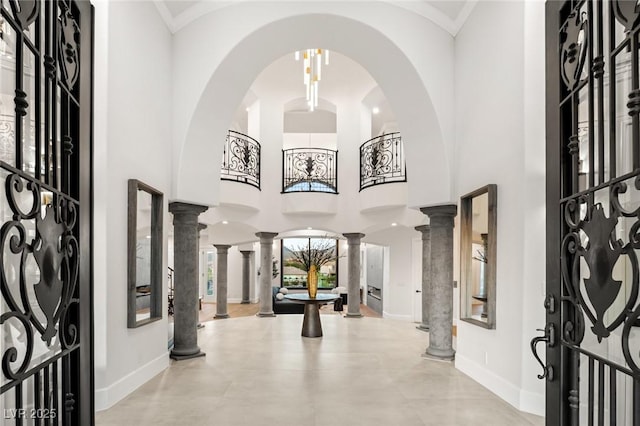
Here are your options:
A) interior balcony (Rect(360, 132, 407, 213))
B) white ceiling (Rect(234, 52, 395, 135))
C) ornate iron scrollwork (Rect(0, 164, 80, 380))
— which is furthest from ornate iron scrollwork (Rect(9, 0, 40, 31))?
white ceiling (Rect(234, 52, 395, 135))

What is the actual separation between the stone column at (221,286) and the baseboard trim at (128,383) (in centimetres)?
670

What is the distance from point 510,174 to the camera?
4.39m

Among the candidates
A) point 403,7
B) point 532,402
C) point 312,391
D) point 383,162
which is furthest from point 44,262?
point 383,162

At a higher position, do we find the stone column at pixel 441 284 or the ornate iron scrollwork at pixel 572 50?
the ornate iron scrollwork at pixel 572 50

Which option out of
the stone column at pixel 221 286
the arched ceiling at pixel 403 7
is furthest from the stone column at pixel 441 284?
the stone column at pixel 221 286

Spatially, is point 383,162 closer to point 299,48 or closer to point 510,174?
point 299,48

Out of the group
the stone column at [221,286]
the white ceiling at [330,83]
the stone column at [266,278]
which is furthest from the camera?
the stone column at [221,286]

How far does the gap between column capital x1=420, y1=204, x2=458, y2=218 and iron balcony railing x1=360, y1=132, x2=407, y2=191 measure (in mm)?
3734

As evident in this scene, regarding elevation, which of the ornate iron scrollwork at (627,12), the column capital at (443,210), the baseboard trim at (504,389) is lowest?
the baseboard trim at (504,389)

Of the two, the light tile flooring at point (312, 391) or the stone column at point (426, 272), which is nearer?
the light tile flooring at point (312, 391)

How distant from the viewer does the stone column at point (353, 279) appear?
442 inches

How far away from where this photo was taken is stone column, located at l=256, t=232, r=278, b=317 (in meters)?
11.0

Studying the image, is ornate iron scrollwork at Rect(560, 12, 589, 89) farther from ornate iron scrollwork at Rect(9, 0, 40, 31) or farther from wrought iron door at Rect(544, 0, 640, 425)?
ornate iron scrollwork at Rect(9, 0, 40, 31)

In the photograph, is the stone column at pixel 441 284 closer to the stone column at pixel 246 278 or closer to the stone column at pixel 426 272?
the stone column at pixel 426 272
